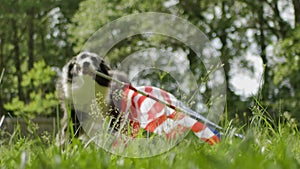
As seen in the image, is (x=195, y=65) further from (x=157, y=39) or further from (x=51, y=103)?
(x=51, y=103)

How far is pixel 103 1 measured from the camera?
1470cm

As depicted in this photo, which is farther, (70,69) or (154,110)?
(70,69)

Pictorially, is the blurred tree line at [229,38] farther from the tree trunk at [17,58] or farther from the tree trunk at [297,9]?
the tree trunk at [17,58]

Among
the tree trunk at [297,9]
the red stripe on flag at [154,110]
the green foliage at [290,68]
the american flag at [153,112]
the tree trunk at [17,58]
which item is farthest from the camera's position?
the tree trunk at [17,58]

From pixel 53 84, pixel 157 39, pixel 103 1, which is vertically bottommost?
pixel 53 84

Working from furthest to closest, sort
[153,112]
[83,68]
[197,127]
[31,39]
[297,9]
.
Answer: [31,39] → [297,9] → [83,68] → [153,112] → [197,127]

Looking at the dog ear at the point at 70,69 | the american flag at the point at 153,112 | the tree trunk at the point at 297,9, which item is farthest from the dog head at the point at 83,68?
the tree trunk at the point at 297,9

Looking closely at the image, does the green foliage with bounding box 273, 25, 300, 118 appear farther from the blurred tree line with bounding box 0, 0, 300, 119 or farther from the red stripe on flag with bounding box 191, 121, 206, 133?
the red stripe on flag with bounding box 191, 121, 206, 133

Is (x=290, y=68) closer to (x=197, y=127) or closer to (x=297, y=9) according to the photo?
(x=297, y=9)

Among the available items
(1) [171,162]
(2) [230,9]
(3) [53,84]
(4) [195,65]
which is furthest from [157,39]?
(1) [171,162]

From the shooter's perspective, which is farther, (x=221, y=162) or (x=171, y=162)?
(x=171, y=162)

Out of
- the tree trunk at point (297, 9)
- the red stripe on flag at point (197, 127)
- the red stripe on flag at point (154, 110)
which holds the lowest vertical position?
the red stripe on flag at point (197, 127)

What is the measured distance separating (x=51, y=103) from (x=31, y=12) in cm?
632

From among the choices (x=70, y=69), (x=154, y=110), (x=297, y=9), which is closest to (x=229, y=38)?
(x=297, y=9)
